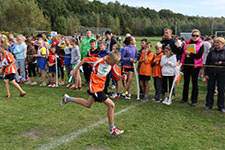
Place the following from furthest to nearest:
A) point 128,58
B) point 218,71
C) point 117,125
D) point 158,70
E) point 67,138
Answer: point 128,58, point 158,70, point 218,71, point 117,125, point 67,138

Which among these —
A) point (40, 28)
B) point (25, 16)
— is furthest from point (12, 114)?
point (40, 28)

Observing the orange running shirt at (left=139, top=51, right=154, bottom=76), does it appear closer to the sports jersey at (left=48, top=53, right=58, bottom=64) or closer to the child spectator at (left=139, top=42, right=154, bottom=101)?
the child spectator at (left=139, top=42, right=154, bottom=101)

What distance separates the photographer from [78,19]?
9562cm

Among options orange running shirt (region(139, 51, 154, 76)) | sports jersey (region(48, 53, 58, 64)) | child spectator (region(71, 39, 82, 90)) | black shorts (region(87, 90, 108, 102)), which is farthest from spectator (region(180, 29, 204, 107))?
sports jersey (region(48, 53, 58, 64))

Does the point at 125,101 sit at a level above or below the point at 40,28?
below

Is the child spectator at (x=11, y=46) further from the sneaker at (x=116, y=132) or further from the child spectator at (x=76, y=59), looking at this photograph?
the sneaker at (x=116, y=132)

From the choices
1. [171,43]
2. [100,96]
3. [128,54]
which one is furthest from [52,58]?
[100,96]

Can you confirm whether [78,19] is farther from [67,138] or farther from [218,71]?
[67,138]

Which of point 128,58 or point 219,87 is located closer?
point 219,87

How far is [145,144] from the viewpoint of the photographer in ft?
14.2

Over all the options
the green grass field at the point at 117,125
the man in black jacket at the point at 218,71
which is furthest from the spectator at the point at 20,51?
the man in black jacket at the point at 218,71

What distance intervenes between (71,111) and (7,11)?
162 feet

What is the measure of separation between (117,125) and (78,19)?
94708 mm

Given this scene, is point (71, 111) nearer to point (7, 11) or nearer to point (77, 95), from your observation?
point (77, 95)
